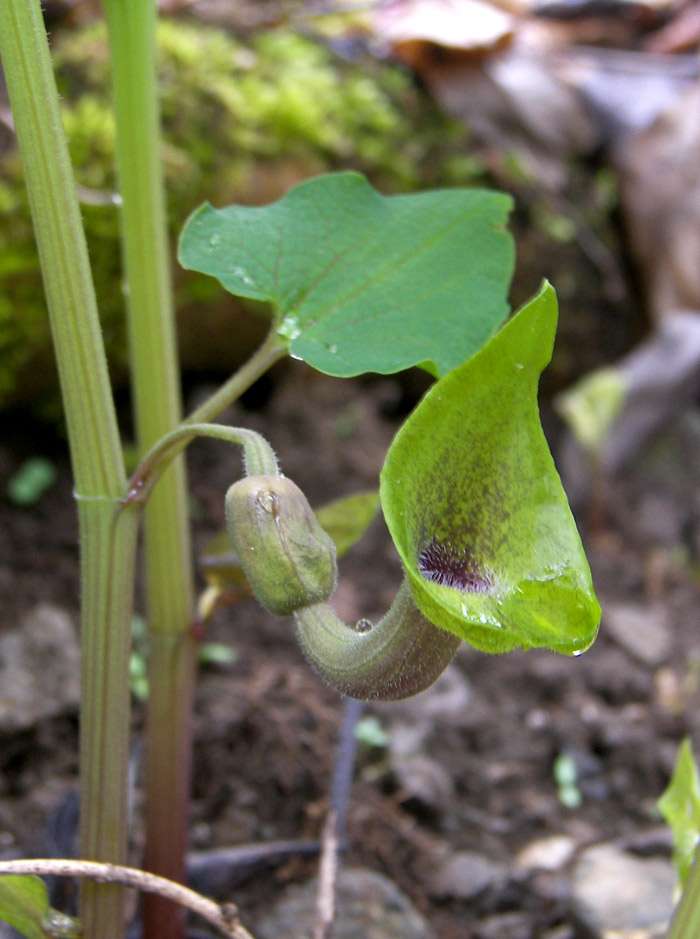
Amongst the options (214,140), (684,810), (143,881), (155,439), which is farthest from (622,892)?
(214,140)

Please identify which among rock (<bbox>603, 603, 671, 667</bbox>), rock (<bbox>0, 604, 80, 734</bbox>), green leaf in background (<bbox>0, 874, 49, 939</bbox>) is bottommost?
rock (<bbox>603, 603, 671, 667</bbox>)

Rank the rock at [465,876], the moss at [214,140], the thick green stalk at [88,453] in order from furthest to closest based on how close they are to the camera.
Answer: the moss at [214,140], the rock at [465,876], the thick green stalk at [88,453]

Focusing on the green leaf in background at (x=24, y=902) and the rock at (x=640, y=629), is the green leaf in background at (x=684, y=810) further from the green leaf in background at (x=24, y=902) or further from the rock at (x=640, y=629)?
the rock at (x=640, y=629)

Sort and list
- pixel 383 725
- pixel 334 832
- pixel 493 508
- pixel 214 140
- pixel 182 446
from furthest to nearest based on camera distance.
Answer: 1. pixel 214 140
2. pixel 383 725
3. pixel 334 832
4. pixel 182 446
5. pixel 493 508

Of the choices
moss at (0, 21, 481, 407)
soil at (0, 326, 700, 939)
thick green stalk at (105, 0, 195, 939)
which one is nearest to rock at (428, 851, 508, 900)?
soil at (0, 326, 700, 939)

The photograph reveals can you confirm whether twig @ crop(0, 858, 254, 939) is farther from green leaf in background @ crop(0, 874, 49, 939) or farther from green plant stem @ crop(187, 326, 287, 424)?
green plant stem @ crop(187, 326, 287, 424)

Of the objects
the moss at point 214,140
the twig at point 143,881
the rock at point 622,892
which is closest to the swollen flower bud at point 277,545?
the twig at point 143,881

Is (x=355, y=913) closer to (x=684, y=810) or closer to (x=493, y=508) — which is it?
(x=684, y=810)
